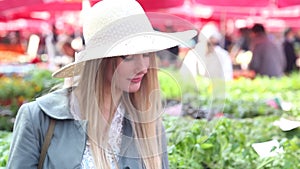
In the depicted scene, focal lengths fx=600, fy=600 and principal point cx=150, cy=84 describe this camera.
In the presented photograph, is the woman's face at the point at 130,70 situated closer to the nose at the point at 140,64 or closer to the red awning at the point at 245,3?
the nose at the point at 140,64

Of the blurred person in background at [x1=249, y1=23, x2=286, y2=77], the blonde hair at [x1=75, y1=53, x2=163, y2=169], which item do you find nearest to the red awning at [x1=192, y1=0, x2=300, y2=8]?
the blurred person in background at [x1=249, y1=23, x2=286, y2=77]

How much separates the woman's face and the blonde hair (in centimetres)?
3

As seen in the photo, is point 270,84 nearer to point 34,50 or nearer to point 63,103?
point 63,103

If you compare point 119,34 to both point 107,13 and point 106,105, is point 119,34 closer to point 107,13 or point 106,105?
point 107,13

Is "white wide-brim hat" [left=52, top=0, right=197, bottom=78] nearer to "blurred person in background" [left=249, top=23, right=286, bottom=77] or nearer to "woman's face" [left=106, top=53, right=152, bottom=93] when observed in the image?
"woman's face" [left=106, top=53, right=152, bottom=93]

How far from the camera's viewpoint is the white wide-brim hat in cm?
210

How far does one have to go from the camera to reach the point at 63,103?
221 centimetres

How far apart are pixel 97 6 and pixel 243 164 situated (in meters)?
1.60

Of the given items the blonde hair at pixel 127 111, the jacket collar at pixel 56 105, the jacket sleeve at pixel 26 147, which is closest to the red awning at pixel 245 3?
the blonde hair at pixel 127 111

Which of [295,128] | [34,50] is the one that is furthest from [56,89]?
[34,50]

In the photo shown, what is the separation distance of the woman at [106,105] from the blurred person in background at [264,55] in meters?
7.62

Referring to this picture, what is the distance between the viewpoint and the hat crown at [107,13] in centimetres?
218

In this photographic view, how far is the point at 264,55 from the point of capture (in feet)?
32.6

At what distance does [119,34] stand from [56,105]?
1.17ft
